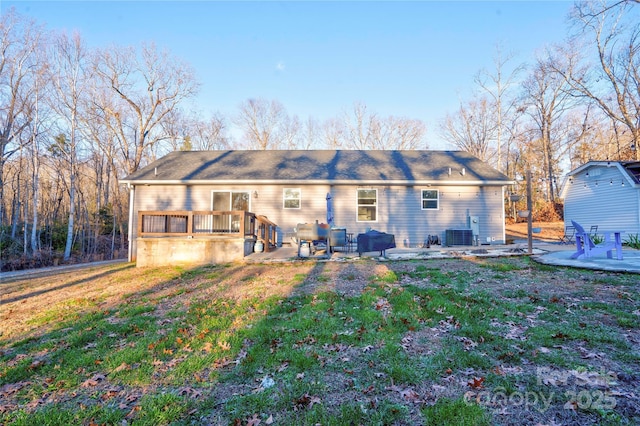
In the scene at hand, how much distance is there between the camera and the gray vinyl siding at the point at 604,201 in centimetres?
1210

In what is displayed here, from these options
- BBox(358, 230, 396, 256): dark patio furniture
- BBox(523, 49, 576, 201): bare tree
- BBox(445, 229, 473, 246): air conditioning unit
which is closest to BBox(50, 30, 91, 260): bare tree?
BBox(358, 230, 396, 256): dark patio furniture

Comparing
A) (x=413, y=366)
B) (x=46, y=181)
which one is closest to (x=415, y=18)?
(x=413, y=366)

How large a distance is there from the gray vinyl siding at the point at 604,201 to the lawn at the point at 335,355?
9.03 metres

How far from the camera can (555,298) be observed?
15.1 ft

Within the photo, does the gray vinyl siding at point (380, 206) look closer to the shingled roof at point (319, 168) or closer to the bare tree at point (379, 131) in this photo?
the shingled roof at point (319, 168)

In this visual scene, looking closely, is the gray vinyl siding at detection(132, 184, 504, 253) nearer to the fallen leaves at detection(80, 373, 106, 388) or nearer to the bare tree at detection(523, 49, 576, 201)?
the fallen leaves at detection(80, 373, 106, 388)

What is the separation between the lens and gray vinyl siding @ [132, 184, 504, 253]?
12.6 m

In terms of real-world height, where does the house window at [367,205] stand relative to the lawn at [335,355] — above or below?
above

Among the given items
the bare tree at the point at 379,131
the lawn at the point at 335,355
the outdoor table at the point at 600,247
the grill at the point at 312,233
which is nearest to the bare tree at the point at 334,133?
the bare tree at the point at 379,131

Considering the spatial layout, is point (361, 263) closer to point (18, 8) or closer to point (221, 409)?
point (221, 409)

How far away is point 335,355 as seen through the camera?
314 centimetres

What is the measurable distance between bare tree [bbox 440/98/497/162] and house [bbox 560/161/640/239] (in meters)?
13.2

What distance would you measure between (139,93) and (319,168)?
15586 mm

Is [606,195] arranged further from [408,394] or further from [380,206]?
[408,394]
